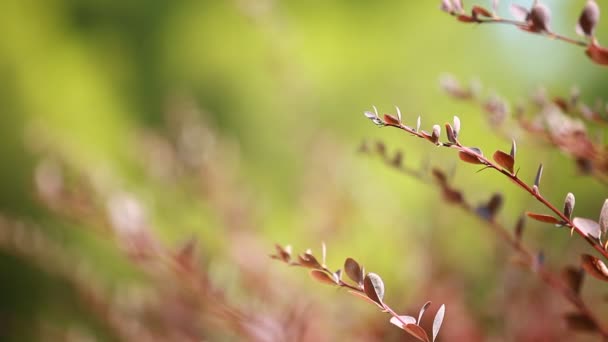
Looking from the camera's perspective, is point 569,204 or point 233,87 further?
point 233,87

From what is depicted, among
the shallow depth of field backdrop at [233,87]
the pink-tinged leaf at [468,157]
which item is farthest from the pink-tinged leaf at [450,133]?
the shallow depth of field backdrop at [233,87]

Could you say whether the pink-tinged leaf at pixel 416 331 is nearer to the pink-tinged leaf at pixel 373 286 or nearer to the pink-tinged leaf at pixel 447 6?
the pink-tinged leaf at pixel 373 286

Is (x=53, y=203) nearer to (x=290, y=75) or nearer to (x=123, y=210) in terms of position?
(x=123, y=210)

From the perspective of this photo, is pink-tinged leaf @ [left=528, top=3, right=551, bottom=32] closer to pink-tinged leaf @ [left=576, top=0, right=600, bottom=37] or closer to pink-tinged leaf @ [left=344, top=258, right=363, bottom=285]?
pink-tinged leaf @ [left=576, top=0, right=600, bottom=37]

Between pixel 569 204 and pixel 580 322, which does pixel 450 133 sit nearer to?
pixel 569 204

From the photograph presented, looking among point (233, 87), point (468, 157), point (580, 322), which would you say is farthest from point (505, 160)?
point (233, 87)

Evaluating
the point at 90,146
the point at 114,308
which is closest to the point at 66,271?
the point at 114,308

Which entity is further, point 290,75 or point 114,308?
point 290,75
